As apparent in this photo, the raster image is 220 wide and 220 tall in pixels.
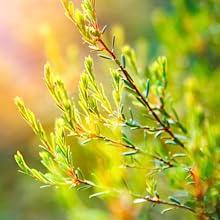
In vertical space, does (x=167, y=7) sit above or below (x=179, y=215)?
above

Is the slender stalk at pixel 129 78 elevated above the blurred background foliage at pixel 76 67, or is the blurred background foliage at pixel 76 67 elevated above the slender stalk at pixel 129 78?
the blurred background foliage at pixel 76 67

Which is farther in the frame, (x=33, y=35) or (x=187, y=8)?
(x=33, y=35)

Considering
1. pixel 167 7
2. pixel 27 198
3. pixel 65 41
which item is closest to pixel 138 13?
pixel 167 7

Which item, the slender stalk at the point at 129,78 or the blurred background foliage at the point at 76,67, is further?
the blurred background foliage at the point at 76,67

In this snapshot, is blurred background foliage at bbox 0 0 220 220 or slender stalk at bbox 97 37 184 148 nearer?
slender stalk at bbox 97 37 184 148

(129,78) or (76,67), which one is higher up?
(76,67)

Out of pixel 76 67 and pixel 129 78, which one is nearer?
pixel 129 78

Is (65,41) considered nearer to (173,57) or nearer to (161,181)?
(173,57)

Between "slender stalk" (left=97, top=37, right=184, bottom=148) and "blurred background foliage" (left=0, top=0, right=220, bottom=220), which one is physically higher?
"blurred background foliage" (left=0, top=0, right=220, bottom=220)
